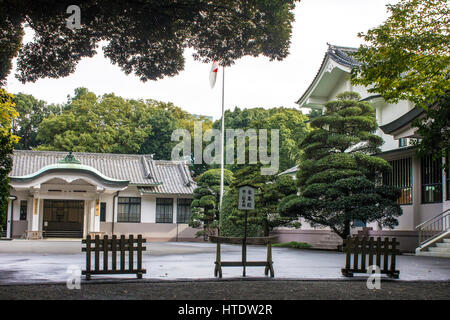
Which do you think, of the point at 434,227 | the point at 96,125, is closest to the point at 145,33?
the point at 434,227

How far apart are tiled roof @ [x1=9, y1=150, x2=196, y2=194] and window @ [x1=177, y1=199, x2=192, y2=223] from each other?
103 cm

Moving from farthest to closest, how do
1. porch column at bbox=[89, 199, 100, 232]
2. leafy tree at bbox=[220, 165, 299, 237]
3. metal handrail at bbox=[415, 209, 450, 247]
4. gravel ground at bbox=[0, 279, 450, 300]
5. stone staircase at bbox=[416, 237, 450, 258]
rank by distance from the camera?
porch column at bbox=[89, 199, 100, 232] < leafy tree at bbox=[220, 165, 299, 237] < metal handrail at bbox=[415, 209, 450, 247] < stone staircase at bbox=[416, 237, 450, 258] < gravel ground at bbox=[0, 279, 450, 300]

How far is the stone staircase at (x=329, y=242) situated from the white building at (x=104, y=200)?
13467 millimetres

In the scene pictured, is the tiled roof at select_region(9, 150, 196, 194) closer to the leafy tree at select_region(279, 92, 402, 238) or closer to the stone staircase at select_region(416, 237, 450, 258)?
the leafy tree at select_region(279, 92, 402, 238)

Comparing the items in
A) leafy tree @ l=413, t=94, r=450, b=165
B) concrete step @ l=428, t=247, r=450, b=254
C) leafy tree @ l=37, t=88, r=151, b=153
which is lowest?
concrete step @ l=428, t=247, r=450, b=254

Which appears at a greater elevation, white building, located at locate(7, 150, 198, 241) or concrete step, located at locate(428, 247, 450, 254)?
white building, located at locate(7, 150, 198, 241)

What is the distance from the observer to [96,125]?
38.4 meters

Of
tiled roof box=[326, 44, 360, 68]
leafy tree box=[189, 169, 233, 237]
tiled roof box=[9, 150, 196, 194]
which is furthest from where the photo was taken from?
tiled roof box=[9, 150, 196, 194]

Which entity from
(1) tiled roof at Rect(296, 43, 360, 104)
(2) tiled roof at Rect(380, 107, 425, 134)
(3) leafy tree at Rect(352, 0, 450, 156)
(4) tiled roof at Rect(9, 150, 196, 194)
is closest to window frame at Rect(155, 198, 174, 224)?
(4) tiled roof at Rect(9, 150, 196, 194)

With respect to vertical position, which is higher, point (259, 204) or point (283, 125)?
point (283, 125)

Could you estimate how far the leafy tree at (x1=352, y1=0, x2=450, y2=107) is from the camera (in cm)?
1267

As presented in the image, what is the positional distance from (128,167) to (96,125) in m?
4.48

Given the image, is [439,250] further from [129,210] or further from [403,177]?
[129,210]
